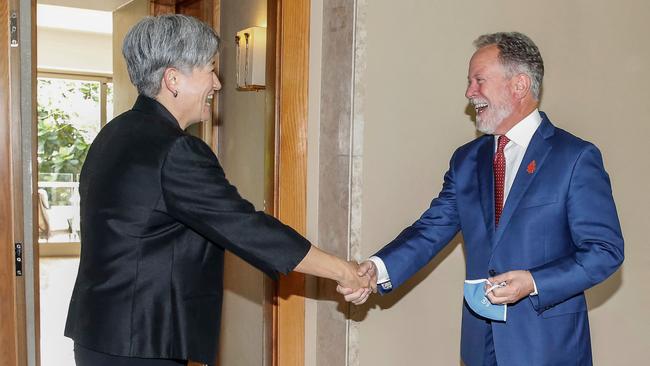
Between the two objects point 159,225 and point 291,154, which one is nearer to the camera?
point 159,225

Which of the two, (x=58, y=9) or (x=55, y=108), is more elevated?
(x=58, y=9)

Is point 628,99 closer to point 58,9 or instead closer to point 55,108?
point 58,9

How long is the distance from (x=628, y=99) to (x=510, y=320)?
179 centimetres

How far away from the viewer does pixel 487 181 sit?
2.37 m

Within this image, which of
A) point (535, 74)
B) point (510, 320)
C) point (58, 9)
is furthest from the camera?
point (58, 9)

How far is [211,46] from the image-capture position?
2.02 meters

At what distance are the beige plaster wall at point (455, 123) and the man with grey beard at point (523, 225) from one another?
0.33 m

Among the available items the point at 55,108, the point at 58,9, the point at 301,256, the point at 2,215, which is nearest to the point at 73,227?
the point at 55,108

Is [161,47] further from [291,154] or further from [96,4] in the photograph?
[96,4]

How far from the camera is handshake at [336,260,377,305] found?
2.40m

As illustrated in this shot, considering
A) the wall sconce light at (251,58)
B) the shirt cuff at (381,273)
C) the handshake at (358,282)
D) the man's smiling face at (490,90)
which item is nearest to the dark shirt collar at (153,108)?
the handshake at (358,282)

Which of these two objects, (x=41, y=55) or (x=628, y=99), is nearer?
(x=628, y=99)

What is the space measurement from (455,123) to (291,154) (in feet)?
2.30

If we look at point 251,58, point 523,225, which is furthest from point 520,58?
point 251,58
